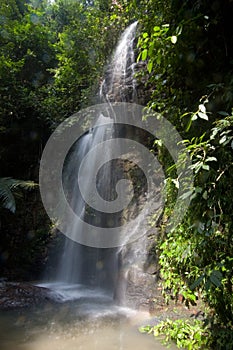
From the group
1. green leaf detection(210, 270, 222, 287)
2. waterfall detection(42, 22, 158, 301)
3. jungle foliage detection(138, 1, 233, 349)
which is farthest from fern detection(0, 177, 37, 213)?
green leaf detection(210, 270, 222, 287)

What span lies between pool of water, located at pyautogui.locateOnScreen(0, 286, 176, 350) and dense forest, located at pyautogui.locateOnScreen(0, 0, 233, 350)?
666mm

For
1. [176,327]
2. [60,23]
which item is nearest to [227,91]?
[176,327]

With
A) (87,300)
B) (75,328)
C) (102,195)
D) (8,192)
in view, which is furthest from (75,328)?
(8,192)

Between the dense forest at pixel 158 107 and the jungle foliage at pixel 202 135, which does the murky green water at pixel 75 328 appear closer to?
the dense forest at pixel 158 107

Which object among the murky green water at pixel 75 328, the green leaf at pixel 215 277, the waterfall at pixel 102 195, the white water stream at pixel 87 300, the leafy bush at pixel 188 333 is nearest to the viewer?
the green leaf at pixel 215 277

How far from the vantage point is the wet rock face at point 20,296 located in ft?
16.8

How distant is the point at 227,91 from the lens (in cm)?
216

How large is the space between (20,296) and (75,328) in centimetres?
195

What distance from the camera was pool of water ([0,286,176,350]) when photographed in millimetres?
3295

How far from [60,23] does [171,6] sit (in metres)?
12.6

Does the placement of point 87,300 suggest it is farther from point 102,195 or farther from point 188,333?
point 188,333

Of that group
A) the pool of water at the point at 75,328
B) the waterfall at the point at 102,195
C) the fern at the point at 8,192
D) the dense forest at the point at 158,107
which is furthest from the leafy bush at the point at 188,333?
the fern at the point at 8,192

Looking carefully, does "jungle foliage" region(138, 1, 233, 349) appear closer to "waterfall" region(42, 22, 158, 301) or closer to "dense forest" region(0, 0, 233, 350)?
"dense forest" region(0, 0, 233, 350)

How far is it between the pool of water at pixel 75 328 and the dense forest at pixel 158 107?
67cm
